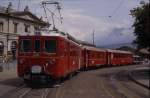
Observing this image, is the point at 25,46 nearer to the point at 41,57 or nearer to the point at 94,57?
the point at 41,57

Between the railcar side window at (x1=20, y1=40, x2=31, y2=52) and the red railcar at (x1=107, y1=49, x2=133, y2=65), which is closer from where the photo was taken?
the railcar side window at (x1=20, y1=40, x2=31, y2=52)

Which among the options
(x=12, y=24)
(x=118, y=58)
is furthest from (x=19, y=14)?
(x=118, y=58)

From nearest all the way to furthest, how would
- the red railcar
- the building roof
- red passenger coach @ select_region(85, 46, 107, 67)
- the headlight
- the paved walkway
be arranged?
the headlight < the paved walkway < red passenger coach @ select_region(85, 46, 107, 67) < the red railcar < the building roof

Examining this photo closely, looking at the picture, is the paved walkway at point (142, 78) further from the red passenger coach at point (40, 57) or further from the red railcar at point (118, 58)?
the red railcar at point (118, 58)

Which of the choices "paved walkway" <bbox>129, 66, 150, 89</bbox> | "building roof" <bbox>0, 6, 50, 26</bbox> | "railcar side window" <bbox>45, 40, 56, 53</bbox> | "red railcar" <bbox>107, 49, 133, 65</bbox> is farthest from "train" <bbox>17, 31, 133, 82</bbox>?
"building roof" <bbox>0, 6, 50, 26</bbox>

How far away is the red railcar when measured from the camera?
68.2 metres

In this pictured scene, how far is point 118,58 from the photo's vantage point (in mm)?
73938

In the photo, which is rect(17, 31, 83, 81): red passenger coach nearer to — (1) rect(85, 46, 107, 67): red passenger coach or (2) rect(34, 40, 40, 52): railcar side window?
(2) rect(34, 40, 40, 52): railcar side window

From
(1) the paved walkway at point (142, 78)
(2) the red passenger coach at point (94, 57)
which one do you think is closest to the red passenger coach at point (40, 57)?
(1) the paved walkway at point (142, 78)

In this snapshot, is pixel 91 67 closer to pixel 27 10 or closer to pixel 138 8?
pixel 138 8

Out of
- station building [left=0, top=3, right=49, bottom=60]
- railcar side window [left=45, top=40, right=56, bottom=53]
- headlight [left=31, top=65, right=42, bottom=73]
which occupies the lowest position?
headlight [left=31, top=65, right=42, bottom=73]

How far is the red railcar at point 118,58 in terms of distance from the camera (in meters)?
68.2

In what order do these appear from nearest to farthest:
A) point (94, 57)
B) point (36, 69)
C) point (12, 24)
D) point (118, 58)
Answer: point (36, 69) → point (94, 57) → point (118, 58) → point (12, 24)

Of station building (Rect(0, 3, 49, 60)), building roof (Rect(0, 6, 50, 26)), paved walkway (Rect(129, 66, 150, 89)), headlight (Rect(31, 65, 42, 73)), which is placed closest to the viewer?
headlight (Rect(31, 65, 42, 73))
